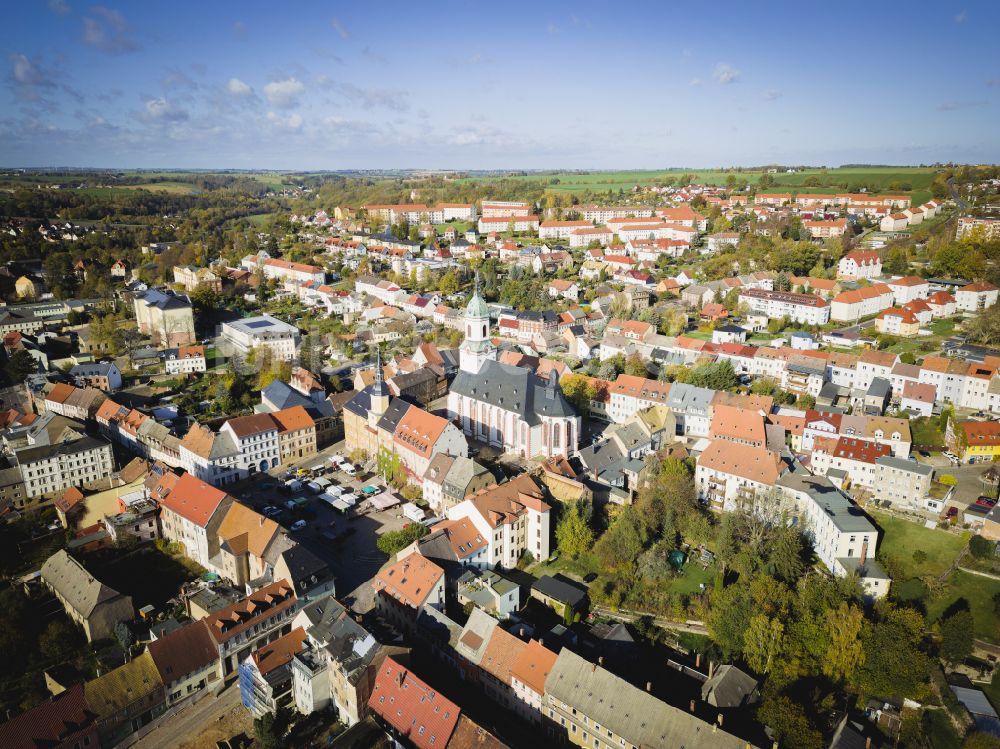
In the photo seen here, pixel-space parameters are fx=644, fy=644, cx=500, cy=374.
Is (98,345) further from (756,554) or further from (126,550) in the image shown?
(756,554)

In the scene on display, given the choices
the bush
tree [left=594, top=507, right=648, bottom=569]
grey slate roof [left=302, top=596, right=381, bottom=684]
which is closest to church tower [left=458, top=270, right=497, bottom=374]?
tree [left=594, top=507, right=648, bottom=569]

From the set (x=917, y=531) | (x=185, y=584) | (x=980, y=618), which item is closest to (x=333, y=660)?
(x=185, y=584)

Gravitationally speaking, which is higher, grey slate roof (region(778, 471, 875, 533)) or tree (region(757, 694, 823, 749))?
grey slate roof (region(778, 471, 875, 533))

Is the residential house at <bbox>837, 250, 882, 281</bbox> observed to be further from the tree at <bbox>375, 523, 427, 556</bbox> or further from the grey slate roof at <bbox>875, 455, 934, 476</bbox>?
the tree at <bbox>375, 523, 427, 556</bbox>

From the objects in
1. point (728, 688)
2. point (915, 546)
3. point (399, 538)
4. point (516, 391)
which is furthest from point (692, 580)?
point (516, 391)

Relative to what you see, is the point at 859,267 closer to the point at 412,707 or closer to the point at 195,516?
the point at 412,707

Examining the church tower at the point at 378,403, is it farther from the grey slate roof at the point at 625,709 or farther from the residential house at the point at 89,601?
the grey slate roof at the point at 625,709

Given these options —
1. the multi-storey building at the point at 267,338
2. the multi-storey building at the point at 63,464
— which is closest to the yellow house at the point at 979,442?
the multi-storey building at the point at 63,464
